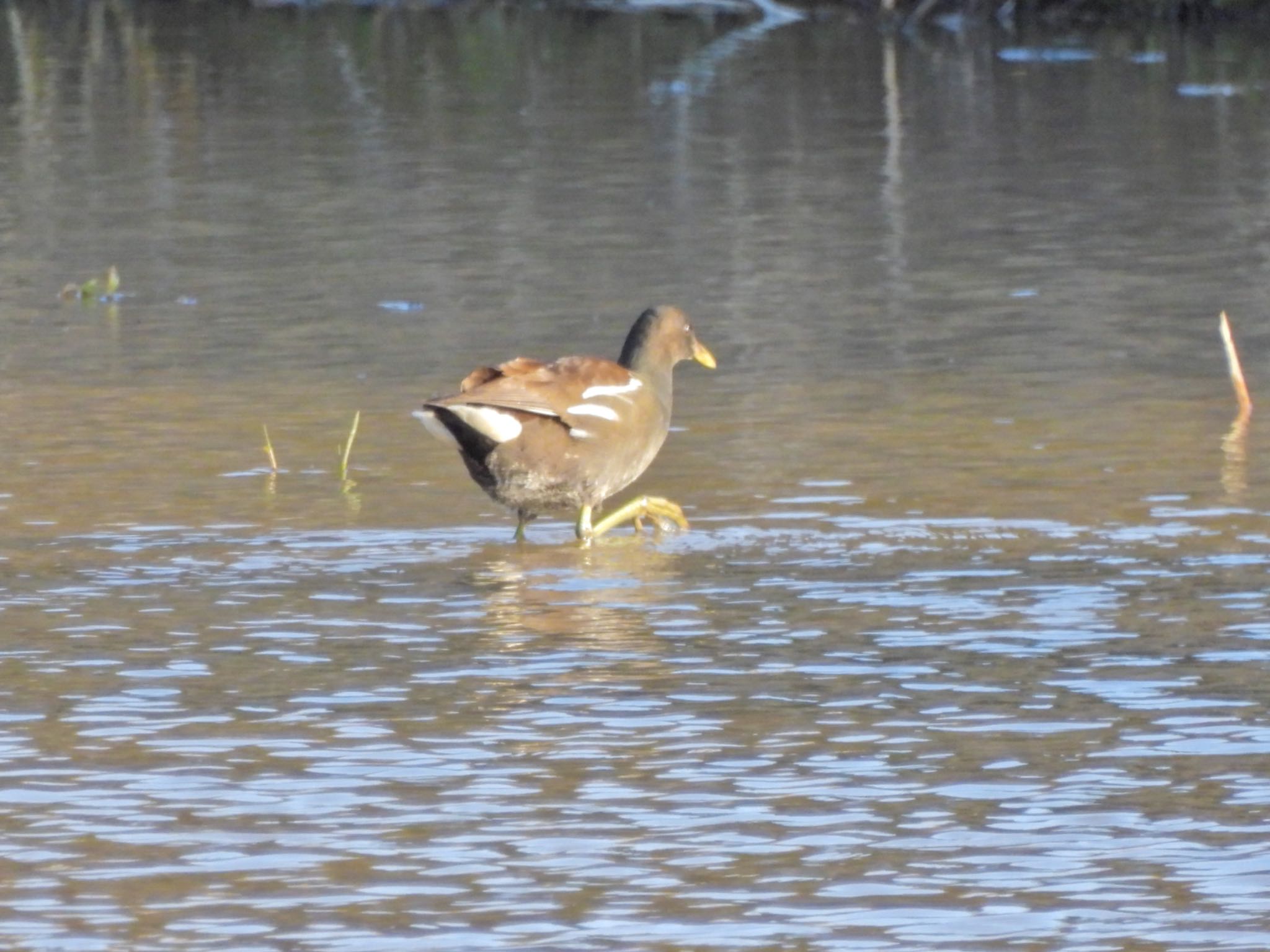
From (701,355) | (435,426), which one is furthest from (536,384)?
(701,355)

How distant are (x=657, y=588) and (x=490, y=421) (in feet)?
2.78

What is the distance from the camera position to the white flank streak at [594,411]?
9555 mm

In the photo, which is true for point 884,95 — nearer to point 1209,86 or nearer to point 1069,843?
point 1209,86

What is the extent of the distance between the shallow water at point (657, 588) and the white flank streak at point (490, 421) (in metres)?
0.44

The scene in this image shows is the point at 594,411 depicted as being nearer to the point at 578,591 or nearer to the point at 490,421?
the point at 490,421

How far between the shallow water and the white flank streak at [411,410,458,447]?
40cm

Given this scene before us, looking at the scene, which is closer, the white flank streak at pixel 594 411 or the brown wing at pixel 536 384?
the brown wing at pixel 536 384

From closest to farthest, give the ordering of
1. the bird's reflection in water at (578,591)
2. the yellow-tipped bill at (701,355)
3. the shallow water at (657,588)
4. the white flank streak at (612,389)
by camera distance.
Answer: the shallow water at (657,588) → the bird's reflection in water at (578,591) → the white flank streak at (612,389) → the yellow-tipped bill at (701,355)

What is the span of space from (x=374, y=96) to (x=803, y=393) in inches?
774

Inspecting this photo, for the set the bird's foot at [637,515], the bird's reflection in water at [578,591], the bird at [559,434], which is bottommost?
the bird's reflection in water at [578,591]

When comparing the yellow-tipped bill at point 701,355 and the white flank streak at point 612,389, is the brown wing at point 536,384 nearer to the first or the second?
the white flank streak at point 612,389

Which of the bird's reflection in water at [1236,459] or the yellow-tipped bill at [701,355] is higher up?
the yellow-tipped bill at [701,355]

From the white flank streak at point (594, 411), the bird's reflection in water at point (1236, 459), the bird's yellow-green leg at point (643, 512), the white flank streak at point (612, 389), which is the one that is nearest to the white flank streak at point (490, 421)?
the white flank streak at point (594, 411)

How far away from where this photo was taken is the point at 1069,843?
20.1 feet
